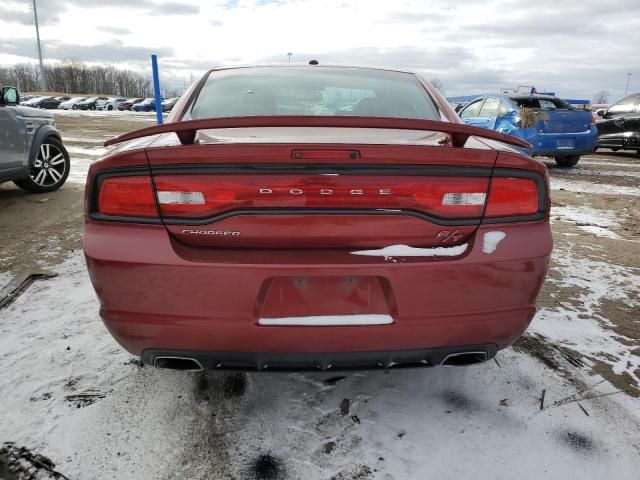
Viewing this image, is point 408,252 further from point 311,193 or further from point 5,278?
point 5,278

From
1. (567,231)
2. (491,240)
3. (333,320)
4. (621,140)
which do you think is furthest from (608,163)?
(333,320)

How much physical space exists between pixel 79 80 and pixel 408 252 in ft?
360

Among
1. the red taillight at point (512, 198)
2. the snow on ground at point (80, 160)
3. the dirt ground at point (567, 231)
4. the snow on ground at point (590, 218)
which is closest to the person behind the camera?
the red taillight at point (512, 198)

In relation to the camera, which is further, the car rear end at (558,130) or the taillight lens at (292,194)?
the car rear end at (558,130)

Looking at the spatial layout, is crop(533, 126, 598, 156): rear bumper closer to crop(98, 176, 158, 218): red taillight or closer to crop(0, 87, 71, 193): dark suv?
crop(0, 87, 71, 193): dark suv

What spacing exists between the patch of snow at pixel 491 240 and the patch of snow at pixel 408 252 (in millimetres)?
88

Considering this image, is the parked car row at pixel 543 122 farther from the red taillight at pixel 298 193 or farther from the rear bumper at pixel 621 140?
the red taillight at pixel 298 193

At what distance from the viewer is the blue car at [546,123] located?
881cm

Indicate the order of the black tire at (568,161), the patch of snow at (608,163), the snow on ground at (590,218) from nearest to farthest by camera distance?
1. the snow on ground at (590,218)
2. the black tire at (568,161)
3. the patch of snow at (608,163)

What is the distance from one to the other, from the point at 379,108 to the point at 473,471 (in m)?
1.77

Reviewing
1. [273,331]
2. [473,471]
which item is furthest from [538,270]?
[273,331]

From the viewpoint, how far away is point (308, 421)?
194cm

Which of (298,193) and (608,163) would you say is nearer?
(298,193)

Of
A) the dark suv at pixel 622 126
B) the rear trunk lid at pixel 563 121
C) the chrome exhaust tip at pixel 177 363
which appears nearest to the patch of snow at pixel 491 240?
the chrome exhaust tip at pixel 177 363
